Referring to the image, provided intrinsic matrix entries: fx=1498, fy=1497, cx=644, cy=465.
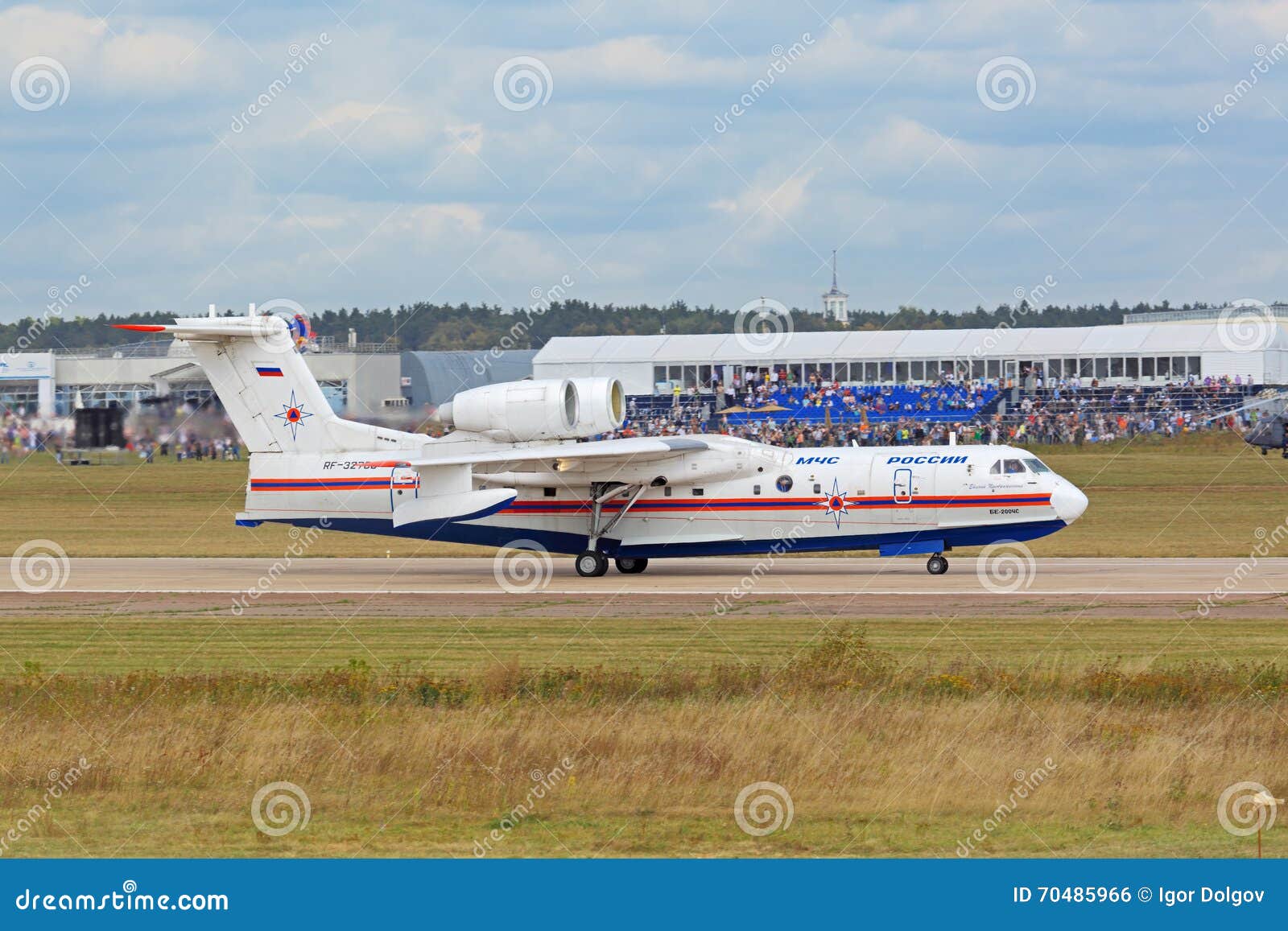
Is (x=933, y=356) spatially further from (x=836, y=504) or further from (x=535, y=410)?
(x=535, y=410)

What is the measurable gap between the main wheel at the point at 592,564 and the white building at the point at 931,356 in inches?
1708

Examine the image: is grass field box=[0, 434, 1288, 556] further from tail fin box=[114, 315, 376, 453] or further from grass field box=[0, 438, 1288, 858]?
grass field box=[0, 438, 1288, 858]

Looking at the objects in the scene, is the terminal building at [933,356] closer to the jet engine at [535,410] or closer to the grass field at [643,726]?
the jet engine at [535,410]

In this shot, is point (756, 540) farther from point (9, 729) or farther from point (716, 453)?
point (9, 729)

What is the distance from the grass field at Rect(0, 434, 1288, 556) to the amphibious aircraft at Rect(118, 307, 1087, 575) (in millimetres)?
7760

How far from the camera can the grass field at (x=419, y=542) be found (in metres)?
42.4

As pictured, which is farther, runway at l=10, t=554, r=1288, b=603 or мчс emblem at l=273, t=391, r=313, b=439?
мчс emblem at l=273, t=391, r=313, b=439

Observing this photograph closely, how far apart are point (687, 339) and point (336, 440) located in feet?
159

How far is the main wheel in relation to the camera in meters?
34.2

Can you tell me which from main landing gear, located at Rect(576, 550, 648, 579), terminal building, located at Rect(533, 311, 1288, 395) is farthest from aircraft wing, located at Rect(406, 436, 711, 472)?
terminal building, located at Rect(533, 311, 1288, 395)

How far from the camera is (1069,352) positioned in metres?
79.8

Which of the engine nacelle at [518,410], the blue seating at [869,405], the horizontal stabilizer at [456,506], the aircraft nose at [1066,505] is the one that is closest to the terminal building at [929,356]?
the blue seating at [869,405]

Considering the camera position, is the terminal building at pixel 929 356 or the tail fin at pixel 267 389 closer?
the tail fin at pixel 267 389

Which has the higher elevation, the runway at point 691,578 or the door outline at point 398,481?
the door outline at point 398,481
